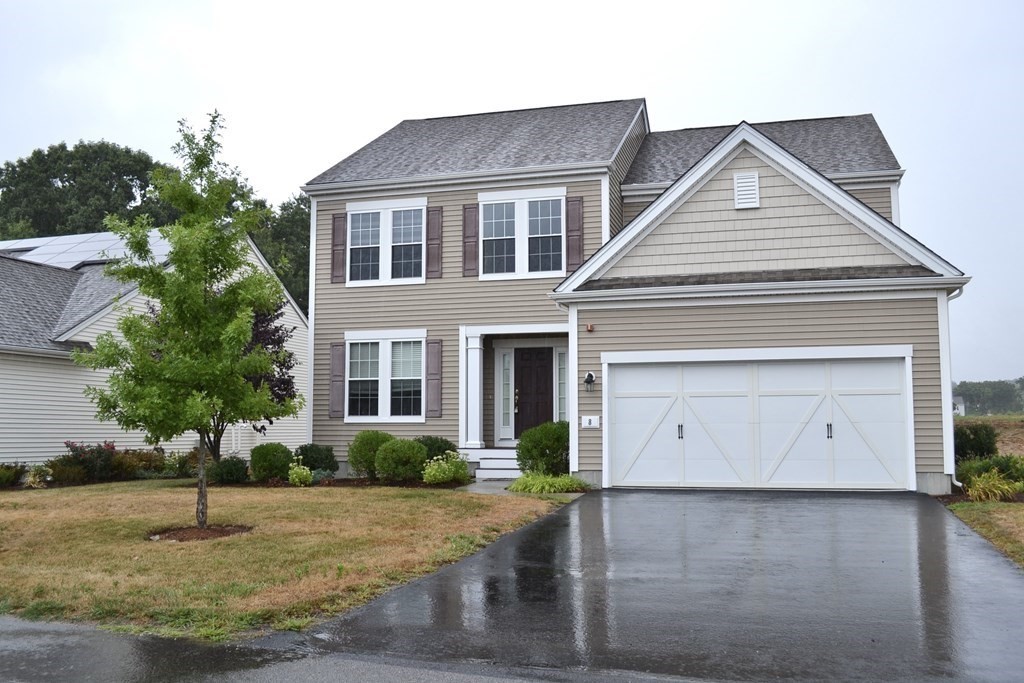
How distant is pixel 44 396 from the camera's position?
18609mm

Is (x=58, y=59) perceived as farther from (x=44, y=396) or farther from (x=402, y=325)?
(x=402, y=325)

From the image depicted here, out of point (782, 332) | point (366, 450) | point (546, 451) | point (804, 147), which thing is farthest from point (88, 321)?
point (804, 147)

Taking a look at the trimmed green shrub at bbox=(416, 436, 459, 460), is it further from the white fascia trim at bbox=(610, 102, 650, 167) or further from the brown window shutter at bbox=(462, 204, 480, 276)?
the white fascia trim at bbox=(610, 102, 650, 167)

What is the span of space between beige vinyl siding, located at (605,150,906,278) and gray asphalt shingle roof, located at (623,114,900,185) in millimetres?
3520

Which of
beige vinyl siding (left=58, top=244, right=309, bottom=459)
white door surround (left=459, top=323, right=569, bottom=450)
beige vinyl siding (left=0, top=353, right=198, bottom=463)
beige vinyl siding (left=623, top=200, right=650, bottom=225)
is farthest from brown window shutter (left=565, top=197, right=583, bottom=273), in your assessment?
beige vinyl siding (left=0, top=353, right=198, bottom=463)

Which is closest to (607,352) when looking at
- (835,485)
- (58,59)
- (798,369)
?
(798,369)

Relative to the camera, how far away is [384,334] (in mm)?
18484

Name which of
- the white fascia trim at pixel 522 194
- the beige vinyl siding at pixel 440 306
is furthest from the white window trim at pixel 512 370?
the white fascia trim at pixel 522 194

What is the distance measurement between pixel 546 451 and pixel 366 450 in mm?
3729

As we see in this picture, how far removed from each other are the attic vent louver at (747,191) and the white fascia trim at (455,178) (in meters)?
3.44

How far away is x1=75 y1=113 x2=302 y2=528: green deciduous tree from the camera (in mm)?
9609

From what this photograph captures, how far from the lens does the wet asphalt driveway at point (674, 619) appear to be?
5.02m

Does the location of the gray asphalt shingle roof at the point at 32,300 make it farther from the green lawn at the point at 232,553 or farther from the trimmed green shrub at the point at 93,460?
the green lawn at the point at 232,553

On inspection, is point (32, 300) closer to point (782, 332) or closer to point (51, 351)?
point (51, 351)
